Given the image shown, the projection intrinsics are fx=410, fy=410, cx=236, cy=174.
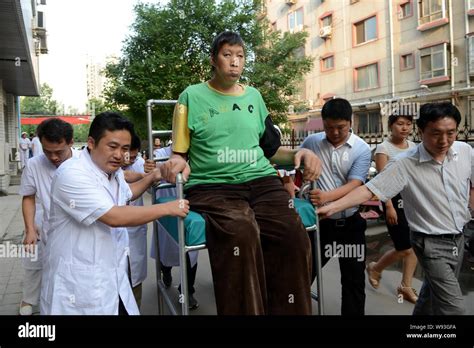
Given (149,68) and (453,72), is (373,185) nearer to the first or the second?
(149,68)

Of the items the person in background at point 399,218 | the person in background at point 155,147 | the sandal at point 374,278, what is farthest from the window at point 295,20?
the sandal at point 374,278

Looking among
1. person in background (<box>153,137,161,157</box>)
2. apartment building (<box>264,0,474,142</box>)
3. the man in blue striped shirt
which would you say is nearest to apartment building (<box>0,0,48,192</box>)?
person in background (<box>153,137,161,157</box>)

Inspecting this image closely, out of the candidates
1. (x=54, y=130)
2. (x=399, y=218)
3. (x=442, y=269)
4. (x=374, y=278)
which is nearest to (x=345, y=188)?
(x=442, y=269)

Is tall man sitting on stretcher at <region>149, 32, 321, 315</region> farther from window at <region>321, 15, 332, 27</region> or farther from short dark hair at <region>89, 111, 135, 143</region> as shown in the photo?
window at <region>321, 15, 332, 27</region>

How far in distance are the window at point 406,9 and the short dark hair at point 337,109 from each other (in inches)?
429

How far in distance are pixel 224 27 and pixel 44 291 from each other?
6.40 m

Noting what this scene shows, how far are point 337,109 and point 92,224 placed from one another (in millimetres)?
1353

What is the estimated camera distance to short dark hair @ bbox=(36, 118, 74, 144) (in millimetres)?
2188

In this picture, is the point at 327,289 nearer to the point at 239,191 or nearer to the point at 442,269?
the point at 442,269

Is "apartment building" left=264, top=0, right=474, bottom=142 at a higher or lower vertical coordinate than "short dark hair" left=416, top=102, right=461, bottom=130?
higher

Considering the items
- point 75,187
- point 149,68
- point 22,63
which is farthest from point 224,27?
point 75,187

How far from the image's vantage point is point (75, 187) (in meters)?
1.44

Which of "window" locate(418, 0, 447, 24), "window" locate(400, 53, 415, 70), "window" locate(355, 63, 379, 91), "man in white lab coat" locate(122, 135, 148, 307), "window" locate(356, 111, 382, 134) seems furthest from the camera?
"window" locate(355, 63, 379, 91)

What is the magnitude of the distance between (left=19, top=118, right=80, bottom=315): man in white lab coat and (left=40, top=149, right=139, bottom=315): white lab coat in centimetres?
79
